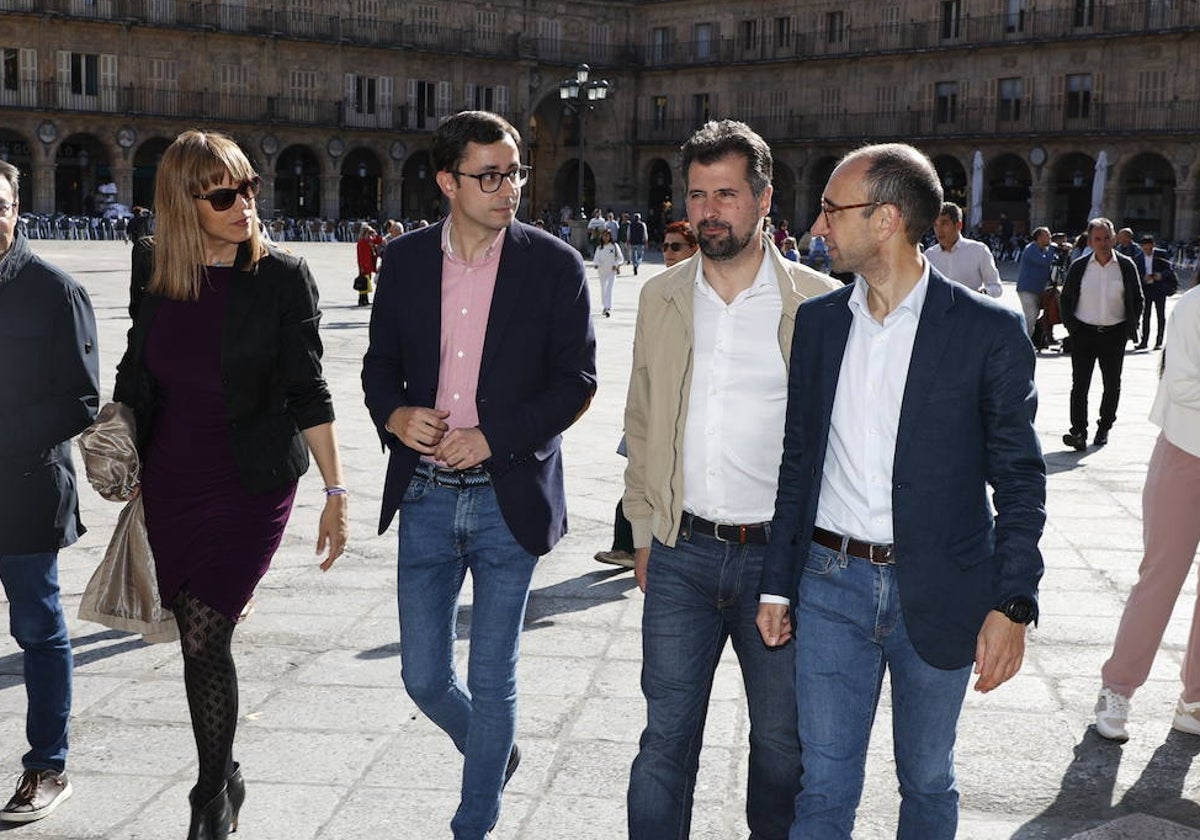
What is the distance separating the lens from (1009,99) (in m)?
42.5

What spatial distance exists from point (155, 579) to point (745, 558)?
1372 mm

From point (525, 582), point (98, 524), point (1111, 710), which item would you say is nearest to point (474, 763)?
point (525, 582)

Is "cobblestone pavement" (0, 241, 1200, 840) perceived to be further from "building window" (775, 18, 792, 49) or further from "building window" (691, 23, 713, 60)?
"building window" (691, 23, 713, 60)

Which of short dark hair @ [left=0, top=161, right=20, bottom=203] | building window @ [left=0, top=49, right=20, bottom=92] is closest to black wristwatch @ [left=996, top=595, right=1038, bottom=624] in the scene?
short dark hair @ [left=0, top=161, right=20, bottom=203]

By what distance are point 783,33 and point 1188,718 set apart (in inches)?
1759

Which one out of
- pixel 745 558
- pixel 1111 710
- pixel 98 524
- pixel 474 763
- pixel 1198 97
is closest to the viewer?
pixel 745 558

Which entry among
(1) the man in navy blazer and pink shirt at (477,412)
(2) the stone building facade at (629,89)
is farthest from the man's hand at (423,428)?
(2) the stone building facade at (629,89)

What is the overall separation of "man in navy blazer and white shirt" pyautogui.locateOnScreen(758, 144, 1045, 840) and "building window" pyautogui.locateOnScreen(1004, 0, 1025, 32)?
42.3 m

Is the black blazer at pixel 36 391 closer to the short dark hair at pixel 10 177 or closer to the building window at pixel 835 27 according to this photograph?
the short dark hair at pixel 10 177

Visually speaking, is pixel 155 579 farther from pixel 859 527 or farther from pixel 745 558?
pixel 859 527

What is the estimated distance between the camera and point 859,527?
288 centimetres

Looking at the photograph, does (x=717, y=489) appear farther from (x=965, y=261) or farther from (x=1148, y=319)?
(x=1148, y=319)

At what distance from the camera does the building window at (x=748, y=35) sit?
156 ft

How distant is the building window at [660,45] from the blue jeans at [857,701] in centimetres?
4875
